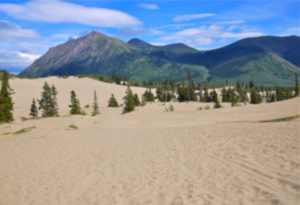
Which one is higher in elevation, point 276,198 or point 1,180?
point 276,198

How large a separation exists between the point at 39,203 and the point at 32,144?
521 inches

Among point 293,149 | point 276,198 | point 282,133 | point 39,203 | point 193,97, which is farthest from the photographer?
point 193,97

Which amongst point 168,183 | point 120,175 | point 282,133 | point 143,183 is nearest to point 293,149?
point 282,133

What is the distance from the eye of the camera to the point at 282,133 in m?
14.3

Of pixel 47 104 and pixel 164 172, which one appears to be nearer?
pixel 164 172

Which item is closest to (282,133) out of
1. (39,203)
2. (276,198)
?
(276,198)

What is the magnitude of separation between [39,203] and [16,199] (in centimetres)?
142

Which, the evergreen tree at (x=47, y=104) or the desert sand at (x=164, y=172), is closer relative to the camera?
the desert sand at (x=164, y=172)

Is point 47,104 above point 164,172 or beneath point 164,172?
above

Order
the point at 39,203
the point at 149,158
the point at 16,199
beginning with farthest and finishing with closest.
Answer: the point at 149,158
the point at 16,199
the point at 39,203

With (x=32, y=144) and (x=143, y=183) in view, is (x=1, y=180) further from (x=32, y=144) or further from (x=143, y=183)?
(x=32, y=144)

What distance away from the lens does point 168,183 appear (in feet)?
29.0

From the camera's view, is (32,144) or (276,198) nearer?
(276,198)

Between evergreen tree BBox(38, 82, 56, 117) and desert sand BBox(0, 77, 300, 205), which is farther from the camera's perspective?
evergreen tree BBox(38, 82, 56, 117)
